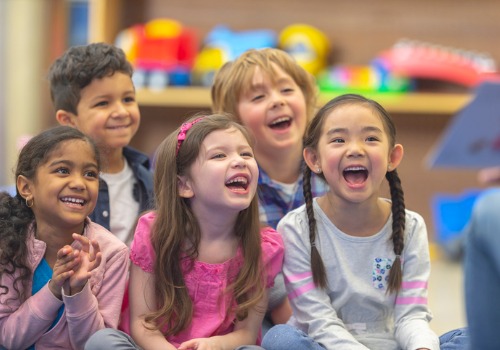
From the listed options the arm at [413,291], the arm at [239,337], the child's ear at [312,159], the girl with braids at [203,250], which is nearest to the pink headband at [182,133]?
the girl with braids at [203,250]

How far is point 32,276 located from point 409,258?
0.70 m

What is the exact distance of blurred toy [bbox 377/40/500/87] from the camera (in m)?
3.65

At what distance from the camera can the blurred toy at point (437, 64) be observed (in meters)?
3.65

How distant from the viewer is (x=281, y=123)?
6.63ft

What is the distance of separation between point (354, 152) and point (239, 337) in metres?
0.40

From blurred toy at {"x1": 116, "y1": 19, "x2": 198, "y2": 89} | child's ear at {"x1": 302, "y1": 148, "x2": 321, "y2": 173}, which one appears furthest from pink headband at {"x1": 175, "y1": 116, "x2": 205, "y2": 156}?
blurred toy at {"x1": 116, "y1": 19, "x2": 198, "y2": 89}

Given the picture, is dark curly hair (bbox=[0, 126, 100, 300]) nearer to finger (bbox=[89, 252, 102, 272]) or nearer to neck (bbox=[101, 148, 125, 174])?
finger (bbox=[89, 252, 102, 272])

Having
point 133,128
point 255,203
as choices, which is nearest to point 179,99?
point 133,128

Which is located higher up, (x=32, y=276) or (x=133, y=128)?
(x=133, y=128)

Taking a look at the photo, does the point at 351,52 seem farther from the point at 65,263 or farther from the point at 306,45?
the point at 65,263

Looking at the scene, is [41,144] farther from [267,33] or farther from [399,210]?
[267,33]

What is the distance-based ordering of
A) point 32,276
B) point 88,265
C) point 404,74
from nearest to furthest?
point 88,265 → point 32,276 → point 404,74

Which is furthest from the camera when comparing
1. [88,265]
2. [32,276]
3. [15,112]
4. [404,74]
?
[15,112]

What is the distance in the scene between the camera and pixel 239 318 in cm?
165
